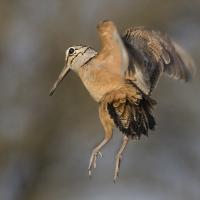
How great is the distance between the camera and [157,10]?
10.6 m

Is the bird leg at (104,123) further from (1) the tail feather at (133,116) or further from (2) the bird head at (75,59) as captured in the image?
(2) the bird head at (75,59)

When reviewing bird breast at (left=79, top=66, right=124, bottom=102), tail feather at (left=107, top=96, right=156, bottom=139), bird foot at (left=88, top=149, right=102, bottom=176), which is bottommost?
bird foot at (left=88, top=149, right=102, bottom=176)

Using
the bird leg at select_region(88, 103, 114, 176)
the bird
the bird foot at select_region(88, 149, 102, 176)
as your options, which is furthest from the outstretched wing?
the bird foot at select_region(88, 149, 102, 176)

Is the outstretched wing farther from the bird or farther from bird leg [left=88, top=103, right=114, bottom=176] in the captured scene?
bird leg [left=88, top=103, right=114, bottom=176]

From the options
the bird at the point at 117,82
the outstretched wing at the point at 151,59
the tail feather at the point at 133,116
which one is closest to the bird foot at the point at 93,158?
the bird at the point at 117,82

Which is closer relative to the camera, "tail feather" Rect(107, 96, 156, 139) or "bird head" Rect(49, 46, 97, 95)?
"tail feather" Rect(107, 96, 156, 139)

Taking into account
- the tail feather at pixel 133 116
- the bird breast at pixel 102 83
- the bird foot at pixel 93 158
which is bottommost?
the bird foot at pixel 93 158

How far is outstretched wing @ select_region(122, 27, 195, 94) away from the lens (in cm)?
437

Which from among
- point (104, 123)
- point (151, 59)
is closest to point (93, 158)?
point (104, 123)

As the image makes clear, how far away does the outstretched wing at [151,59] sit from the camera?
4367 mm


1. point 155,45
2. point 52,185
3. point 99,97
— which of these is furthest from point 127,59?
point 52,185

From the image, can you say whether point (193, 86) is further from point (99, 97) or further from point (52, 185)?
point (99, 97)

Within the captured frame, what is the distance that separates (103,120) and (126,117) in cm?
9

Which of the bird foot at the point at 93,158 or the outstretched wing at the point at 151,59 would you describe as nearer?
the bird foot at the point at 93,158
